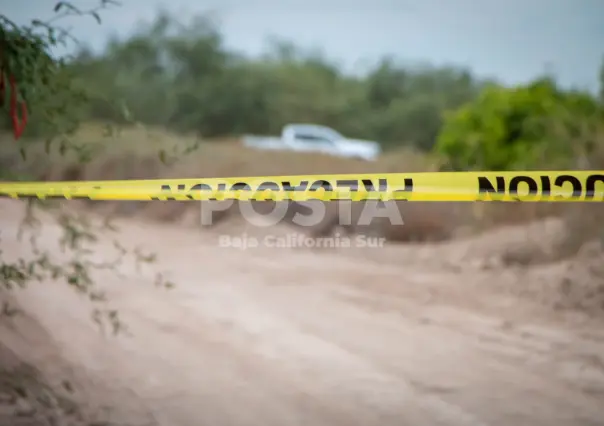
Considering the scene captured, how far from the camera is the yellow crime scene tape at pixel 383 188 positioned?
1.90 m

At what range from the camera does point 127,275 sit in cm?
371

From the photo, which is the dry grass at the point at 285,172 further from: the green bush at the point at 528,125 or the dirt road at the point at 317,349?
the dirt road at the point at 317,349

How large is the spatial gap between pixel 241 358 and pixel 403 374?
0.77 meters

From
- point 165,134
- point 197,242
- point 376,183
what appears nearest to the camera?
point 376,183

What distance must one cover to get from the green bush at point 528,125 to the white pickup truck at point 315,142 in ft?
2.64

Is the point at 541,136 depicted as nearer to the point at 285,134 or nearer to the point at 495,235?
the point at 495,235

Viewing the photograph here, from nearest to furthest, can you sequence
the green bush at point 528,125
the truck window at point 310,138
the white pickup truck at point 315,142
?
1. the green bush at point 528,125
2. the white pickup truck at point 315,142
3. the truck window at point 310,138

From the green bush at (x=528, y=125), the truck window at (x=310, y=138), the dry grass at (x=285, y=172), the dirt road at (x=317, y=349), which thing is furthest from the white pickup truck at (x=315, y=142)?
the dirt road at (x=317, y=349)

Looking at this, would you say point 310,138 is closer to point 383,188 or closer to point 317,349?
point 317,349

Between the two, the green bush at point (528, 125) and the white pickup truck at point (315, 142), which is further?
the white pickup truck at point (315, 142)

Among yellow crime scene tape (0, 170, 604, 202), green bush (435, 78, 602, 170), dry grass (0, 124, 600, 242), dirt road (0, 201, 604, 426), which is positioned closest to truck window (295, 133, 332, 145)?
dry grass (0, 124, 600, 242)

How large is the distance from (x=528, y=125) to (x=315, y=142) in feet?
6.24

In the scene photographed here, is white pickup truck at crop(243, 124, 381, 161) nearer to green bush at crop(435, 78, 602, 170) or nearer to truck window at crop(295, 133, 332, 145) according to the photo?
truck window at crop(295, 133, 332, 145)

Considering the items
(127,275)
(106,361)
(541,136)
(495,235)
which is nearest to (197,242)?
(127,275)
